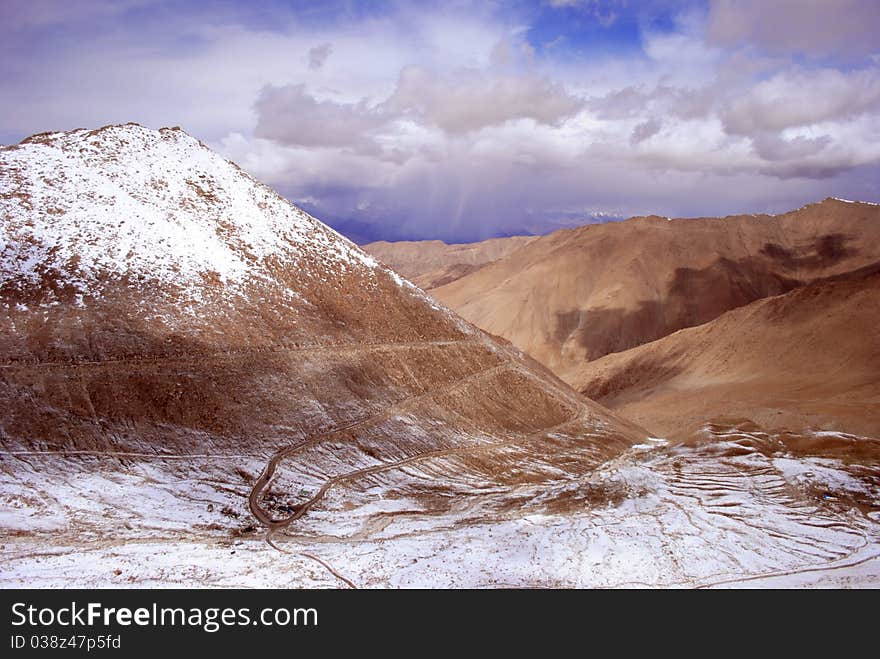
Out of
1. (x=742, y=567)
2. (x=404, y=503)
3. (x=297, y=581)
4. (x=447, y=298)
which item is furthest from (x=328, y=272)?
(x=447, y=298)

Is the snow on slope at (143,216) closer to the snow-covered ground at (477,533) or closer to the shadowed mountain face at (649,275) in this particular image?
the snow-covered ground at (477,533)

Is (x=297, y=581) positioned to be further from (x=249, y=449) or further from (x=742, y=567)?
(x=742, y=567)

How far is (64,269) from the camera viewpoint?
33375 mm

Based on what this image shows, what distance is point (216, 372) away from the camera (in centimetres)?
3206

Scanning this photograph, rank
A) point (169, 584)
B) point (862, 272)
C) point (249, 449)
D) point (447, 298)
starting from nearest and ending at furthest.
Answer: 1. point (169, 584)
2. point (249, 449)
3. point (862, 272)
4. point (447, 298)

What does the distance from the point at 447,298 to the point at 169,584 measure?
104401mm

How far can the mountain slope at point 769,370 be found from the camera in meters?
44.9

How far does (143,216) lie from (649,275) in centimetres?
8101

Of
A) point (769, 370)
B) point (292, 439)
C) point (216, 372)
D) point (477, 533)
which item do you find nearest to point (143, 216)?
point (216, 372)

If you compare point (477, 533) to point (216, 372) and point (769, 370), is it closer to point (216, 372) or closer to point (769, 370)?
point (216, 372)

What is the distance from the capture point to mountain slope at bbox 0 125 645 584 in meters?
25.9

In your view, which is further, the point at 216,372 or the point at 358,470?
the point at 216,372

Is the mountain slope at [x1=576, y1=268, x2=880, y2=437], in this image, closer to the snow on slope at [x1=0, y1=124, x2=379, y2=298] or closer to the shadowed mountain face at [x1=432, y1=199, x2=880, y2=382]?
the shadowed mountain face at [x1=432, y1=199, x2=880, y2=382]

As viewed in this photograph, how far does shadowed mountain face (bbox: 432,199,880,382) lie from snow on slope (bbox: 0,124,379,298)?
51917 millimetres
